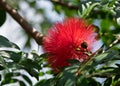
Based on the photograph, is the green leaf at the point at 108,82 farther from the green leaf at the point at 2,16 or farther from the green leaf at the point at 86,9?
the green leaf at the point at 2,16

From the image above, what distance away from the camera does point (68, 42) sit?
79.9 inches

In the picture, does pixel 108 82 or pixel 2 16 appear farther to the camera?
pixel 2 16

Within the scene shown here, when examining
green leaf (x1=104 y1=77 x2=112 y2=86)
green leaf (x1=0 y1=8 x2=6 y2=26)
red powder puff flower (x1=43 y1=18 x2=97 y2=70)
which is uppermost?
green leaf (x1=0 y1=8 x2=6 y2=26)

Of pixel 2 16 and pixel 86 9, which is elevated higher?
pixel 2 16

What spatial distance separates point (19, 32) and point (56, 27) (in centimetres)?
164

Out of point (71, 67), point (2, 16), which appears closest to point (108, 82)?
point (71, 67)

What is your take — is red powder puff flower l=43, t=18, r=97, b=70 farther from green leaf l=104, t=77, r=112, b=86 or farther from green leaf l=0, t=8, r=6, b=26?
green leaf l=0, t=8, r=6, b=26

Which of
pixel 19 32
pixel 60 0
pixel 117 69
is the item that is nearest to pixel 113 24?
pixel 60 0

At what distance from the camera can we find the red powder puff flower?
77.8 inches

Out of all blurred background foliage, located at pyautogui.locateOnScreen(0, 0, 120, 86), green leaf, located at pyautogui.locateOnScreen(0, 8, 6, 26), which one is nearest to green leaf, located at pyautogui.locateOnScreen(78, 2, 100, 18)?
blurred background foliage, located at pyautogui.locateOnScreen(0, 0, 120, 86)

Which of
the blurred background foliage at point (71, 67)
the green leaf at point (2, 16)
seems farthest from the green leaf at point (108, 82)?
the green leaf at point (2, 16)

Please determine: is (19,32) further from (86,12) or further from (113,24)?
(86,12)

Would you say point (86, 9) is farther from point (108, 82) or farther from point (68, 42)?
point (108, 82)

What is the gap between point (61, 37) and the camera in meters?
2.04
